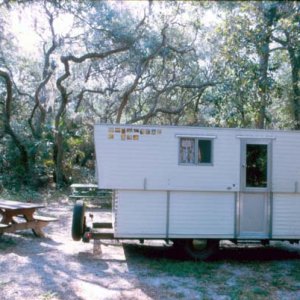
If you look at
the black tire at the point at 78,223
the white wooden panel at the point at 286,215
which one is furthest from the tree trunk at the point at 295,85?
the black tire at the point at 78,223

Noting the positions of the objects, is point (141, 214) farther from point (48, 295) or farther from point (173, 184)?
point (48, 295)

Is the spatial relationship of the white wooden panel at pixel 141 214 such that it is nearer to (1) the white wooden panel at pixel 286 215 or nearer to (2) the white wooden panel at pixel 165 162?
(2) the white wooden panel at pixel 165 162

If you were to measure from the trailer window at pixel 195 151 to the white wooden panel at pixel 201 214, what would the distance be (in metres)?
0.59

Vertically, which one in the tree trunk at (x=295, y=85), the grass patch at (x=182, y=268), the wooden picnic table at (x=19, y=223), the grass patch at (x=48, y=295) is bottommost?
the grass patch at (x=182, y=268)

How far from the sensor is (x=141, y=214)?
7.93m

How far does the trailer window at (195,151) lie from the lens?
803 cm

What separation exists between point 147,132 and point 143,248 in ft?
8.42

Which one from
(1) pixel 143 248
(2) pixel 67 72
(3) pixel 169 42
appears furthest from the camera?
(3) pixel 169 42

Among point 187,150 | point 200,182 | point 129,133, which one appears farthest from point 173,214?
point 129,133

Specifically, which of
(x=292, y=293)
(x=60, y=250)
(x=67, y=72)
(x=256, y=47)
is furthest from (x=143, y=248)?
(x=67, y=72)

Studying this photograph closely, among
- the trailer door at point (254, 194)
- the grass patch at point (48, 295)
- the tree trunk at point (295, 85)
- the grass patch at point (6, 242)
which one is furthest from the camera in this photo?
the tree trunk at point (295, 85)

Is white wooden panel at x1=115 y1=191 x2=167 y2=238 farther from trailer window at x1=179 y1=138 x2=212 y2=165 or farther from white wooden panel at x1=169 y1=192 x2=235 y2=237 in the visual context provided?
trailer window at x1=179 y1=138 x2=212 y2=165

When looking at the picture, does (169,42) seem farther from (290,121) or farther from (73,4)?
(290,121)

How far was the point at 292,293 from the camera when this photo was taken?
641cm
